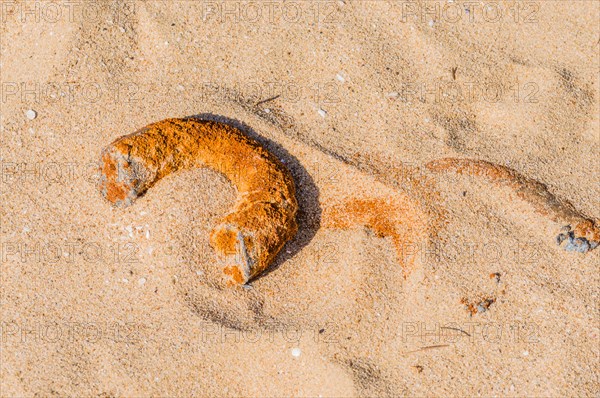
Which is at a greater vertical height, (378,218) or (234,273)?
(378,218)

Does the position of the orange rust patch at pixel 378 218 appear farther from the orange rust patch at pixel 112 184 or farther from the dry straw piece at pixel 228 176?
the orange rust patch at pixel 112 184

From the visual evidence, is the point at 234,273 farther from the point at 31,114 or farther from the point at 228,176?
the point at 31,114

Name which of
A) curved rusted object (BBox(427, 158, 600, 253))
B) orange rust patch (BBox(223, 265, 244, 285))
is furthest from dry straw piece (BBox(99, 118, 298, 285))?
curved rusted object (BBox(427, 158, 600, 253))

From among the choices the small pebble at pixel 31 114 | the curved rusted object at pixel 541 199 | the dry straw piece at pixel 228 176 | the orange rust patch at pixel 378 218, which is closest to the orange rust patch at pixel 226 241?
the dry straw piece at pixel 228 176

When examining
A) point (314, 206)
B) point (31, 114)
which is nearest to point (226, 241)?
point (314, 206)

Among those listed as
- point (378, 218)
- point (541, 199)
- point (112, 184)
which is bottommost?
point (112, 184)
